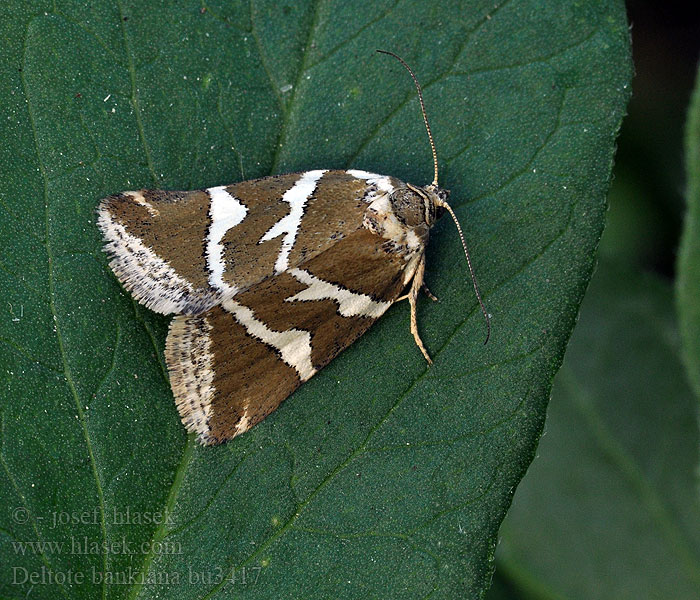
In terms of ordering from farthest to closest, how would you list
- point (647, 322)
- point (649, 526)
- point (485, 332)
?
point (647, 322) → point (649, 526) → point (485, 332)

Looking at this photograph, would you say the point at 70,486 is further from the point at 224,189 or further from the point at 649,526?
the point at 649,526

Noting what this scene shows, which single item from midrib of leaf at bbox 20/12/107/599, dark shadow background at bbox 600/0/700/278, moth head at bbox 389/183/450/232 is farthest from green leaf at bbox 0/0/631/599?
dark shadow background at bbox 600/0/700/278

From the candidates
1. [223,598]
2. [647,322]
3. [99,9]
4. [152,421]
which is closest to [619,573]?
[647,322]

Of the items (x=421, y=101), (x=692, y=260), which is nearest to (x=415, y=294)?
(x=421, y=101)

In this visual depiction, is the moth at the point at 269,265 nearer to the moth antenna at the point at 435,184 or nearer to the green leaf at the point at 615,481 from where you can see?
the moth antenna at the point at 435,184

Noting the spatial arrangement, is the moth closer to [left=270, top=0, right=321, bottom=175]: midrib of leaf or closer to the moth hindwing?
the moth hindwing

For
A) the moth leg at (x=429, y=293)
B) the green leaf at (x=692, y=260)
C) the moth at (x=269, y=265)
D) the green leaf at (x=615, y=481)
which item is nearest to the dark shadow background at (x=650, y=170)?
the green leaf at (x=615, y=481)

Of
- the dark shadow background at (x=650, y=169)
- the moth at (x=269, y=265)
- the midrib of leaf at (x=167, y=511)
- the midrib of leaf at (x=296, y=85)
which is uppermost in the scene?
the midrib of leaf at (x=296, y=85)
